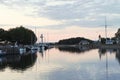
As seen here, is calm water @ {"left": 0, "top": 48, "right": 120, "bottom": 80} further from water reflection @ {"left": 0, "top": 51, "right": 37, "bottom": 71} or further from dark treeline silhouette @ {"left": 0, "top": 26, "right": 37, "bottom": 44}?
dark treeline silhouette @ {"left": 0, "top": 26, "right": 37, "bottom": 44}

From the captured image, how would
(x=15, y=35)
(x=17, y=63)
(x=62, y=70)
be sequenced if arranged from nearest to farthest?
(x=62, y=70), (x=17, y=63), (x=15, y=35)

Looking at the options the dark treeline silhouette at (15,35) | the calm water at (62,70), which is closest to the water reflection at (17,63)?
the calm water at (62,70)

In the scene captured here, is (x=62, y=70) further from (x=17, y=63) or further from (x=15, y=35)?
(x=15, y=35)

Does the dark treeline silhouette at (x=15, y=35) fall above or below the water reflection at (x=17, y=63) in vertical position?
above

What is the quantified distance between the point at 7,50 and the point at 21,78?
70.9 m

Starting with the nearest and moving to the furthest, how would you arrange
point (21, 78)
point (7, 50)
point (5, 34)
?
point (21, 78) → point (7, 50) → point (5, 34)

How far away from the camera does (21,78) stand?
121 feet

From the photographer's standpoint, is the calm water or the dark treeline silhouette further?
the dark treeline silhouette

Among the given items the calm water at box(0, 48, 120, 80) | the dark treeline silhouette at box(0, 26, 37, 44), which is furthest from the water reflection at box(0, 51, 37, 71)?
the dark treeline silhouette at box(0, 26, 37, 44)

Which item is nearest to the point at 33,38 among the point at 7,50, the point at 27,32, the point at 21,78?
the point at 27,32

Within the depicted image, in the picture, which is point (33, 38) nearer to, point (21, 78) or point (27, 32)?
point (27, 32)

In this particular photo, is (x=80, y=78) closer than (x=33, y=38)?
Yes

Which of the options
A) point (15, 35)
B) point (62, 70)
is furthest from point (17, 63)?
Result: point (15, 35)

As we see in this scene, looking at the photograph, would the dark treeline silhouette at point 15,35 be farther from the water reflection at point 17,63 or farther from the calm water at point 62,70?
the calm water at point 62,70
